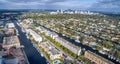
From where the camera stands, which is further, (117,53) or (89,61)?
(117,53)

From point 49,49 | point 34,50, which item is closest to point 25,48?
point 34,50

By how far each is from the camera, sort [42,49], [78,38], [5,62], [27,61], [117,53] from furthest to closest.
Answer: [78,38], [42,49], [117,53], [27,61], [5,62]

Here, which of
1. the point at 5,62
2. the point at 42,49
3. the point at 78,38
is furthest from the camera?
the point at 78,38

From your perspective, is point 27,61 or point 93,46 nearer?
point 27,61

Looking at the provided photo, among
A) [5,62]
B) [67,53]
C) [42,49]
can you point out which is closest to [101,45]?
[67,53]

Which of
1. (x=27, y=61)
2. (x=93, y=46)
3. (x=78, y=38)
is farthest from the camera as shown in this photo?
(x=78, y=38)

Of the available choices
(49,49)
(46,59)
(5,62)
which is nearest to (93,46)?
(49,49)

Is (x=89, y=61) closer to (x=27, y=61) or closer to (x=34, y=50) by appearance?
(x=27, y=61)

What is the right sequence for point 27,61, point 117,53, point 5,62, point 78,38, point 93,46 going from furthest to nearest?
point 78,38
point 93,46
point 117,53
point 27,61
point 5,62

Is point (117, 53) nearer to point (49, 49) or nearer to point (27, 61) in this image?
point (49, 49)
